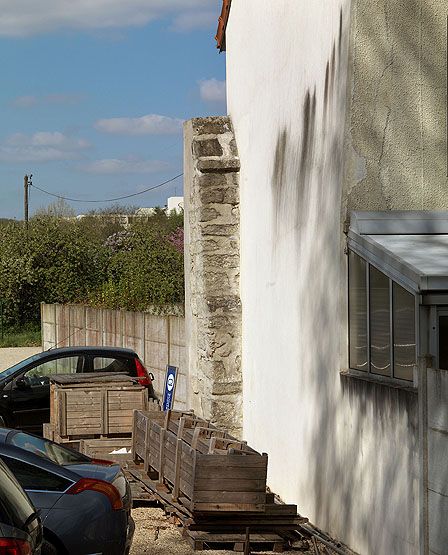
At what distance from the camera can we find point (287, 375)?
13312mm

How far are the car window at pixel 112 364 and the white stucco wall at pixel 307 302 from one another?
10.3 ft

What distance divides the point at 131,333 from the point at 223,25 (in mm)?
7509

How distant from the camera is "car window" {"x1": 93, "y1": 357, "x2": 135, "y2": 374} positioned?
18.6m

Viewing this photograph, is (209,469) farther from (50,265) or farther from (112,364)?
(50,265)

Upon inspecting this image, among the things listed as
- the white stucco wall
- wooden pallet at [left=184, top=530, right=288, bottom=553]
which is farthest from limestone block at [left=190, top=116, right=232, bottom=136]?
wooden pallet at [left=184, top=530, right=288, bottom=553]

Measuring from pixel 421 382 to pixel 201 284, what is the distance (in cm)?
792

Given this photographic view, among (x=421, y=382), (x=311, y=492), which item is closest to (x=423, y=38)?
(x=421, y=382)

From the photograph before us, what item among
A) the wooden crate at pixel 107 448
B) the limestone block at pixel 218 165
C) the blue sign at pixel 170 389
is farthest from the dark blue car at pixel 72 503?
the limestone block at pixel 218 165

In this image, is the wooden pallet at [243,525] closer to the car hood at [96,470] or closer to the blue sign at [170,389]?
the car hood at [96,470]

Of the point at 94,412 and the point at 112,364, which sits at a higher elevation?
the point at 112,364

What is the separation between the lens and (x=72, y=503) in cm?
891

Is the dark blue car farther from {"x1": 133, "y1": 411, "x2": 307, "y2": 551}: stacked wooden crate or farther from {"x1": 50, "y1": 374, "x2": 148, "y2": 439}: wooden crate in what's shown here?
{"x1": 50, "y1": 374, "x2": 148, "y2": 439}: wooden crate

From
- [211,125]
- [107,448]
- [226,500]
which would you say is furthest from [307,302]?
[211,125]

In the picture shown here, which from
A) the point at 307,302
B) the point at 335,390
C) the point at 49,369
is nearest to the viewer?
the point at 335,390
